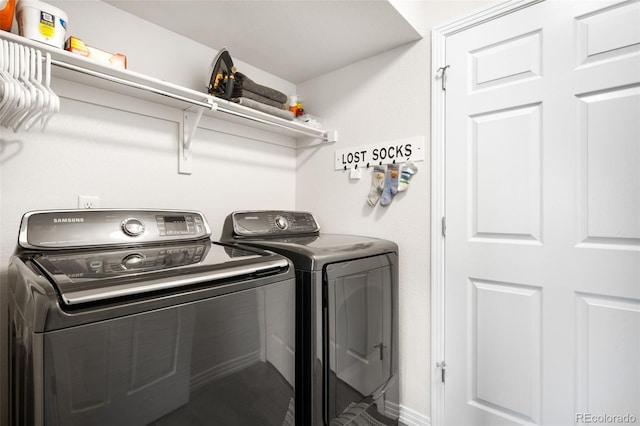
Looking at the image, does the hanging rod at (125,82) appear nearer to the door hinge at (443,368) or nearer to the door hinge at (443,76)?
the door hinge at (443,76)

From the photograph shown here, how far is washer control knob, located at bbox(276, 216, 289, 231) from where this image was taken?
Answer: 192 centimetres

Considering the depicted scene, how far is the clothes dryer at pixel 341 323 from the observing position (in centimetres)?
130

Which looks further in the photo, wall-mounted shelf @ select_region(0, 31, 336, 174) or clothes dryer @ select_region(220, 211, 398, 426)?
clothes dryer @ select_region(220, 211, 398, 426)

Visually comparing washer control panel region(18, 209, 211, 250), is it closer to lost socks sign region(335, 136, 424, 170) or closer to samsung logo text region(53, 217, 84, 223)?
samsung logo text region(53, 217, 84, 223)

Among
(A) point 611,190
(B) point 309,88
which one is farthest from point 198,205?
(A) point 611,190

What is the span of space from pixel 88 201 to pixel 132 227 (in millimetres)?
309

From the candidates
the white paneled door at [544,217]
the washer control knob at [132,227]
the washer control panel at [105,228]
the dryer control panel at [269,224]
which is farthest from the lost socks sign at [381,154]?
the washer control knob at [132,227]

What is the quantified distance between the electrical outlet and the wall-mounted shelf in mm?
434

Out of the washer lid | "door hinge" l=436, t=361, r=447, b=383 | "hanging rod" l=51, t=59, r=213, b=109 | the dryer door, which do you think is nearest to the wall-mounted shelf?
"hanging rod" l=51, t=59, r=213, b=109

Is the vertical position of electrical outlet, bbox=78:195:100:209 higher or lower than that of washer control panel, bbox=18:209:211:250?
higher

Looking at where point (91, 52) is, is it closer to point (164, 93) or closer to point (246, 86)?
point (164, 93)

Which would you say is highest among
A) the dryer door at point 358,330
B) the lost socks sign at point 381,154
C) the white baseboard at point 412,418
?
the lost socks sign at point 381,154

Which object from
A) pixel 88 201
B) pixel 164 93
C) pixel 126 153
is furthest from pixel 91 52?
pixel 88 201

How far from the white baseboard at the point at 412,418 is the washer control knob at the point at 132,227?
1659 millimetres
